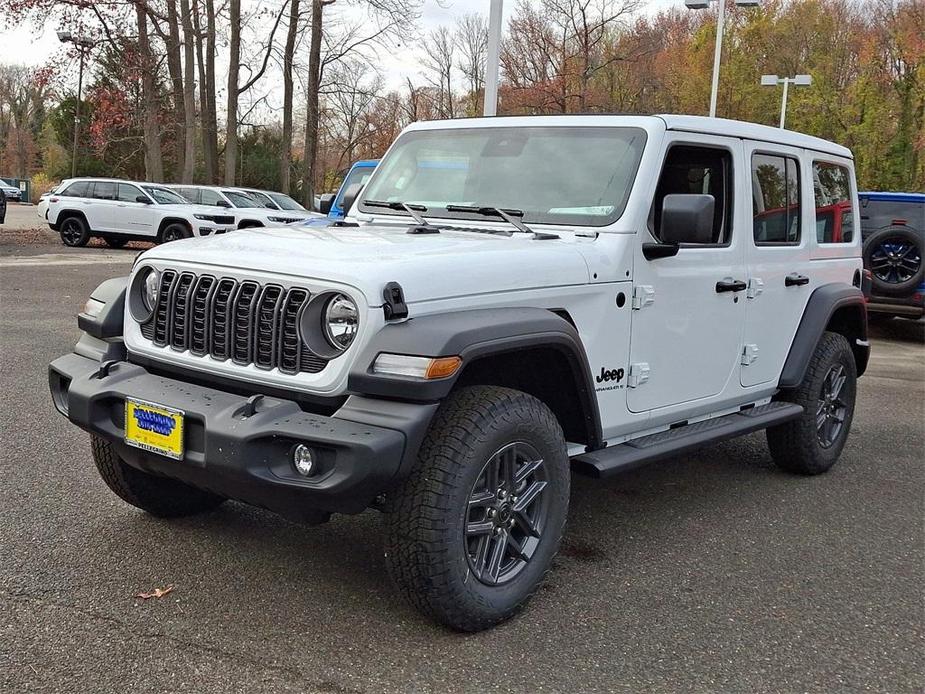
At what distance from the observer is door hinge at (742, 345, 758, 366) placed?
4.78 meters

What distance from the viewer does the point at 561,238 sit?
393cm

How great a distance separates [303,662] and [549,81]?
32.7 meters

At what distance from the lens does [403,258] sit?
10.5ft

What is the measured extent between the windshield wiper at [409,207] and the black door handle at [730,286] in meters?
1.45

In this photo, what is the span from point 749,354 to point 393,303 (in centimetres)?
252

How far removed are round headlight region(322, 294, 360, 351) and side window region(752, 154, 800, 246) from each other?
8.59 ft

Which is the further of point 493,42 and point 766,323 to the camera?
point 493,42

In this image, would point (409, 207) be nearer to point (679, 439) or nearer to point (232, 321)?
point (232, 321)

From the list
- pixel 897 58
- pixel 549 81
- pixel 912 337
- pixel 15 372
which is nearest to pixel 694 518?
pixel 15 372

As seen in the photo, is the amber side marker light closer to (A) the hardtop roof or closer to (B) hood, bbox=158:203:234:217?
(A) the hardtop roof

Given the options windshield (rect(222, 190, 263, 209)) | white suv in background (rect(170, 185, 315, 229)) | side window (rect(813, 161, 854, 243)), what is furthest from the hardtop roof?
windshield (rect(222, 190, 263, 209))

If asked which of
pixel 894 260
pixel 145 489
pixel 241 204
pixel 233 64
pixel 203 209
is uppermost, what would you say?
pixel 233 64

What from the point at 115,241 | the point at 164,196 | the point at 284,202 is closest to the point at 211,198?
the point at 164,196

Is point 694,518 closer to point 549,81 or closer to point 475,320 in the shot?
point 475,320
